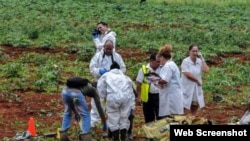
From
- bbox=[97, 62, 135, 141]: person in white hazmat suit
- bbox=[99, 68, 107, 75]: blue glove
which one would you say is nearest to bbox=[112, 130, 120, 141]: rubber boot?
bbox=[97, 62, 135, 141]: person in white hazmat suit

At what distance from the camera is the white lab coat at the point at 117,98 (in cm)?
1145

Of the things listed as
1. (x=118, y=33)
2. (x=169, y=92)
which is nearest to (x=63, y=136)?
(x=169, y=92)

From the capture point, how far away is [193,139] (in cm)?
909

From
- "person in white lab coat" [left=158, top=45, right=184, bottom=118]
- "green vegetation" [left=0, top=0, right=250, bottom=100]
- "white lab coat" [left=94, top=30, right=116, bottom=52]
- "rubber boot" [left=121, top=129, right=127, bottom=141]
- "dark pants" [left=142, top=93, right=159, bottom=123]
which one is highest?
"white lab coat" [left=94, top=30, right=116, bottom=52]

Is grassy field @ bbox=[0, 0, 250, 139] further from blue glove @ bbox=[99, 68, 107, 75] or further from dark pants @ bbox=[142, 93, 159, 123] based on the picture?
dark pants @ bbox=[142, 93, 159, 123]

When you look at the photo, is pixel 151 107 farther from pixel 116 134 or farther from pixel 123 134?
pixel 116 134

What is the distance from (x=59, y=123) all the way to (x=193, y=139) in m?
5.08

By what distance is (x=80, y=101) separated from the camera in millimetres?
11281

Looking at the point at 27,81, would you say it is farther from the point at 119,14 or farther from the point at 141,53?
the point at 119,14

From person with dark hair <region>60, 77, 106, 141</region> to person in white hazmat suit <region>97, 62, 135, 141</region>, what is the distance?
8.9 inches

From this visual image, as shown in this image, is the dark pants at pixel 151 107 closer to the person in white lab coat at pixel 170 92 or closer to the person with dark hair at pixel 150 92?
the person with dark hair at pixel 150 92

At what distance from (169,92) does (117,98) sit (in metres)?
1.06

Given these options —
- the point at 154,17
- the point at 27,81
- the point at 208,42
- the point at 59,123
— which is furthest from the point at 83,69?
the point at 154,17

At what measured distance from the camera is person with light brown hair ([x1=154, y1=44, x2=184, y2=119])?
38.9 feet
